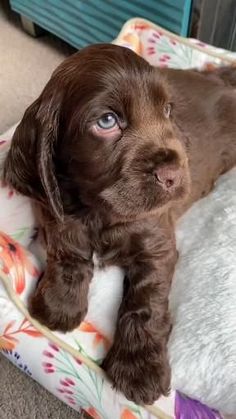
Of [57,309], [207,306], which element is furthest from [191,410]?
[57,309]

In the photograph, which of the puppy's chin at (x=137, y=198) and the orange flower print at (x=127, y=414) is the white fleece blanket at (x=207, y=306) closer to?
the orange flower print at (x=127, y=414)

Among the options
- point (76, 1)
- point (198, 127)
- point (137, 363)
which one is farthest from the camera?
point (76, 1)

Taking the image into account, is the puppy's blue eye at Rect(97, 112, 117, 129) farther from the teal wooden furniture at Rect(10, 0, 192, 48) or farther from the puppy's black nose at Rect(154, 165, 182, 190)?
the teal wooden furniture at Rect(10, 0, 192, 48)

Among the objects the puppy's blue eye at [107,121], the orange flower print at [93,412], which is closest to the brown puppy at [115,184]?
the puppy's blue eye at [107,121]

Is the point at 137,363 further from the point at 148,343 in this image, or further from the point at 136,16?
the point at 136,16

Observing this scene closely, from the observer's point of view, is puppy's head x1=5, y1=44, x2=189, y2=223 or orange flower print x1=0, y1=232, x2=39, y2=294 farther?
orange flower print x1=0, y1=232, x2=39, y2=294

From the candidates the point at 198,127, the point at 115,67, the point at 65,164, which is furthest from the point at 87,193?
the point at 198,127

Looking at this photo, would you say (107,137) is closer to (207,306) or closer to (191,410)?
(207,306)

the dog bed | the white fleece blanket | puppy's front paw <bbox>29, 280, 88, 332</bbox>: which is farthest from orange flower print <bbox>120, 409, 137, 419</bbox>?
puppy's front paw <bbox>29, 280, 88, 332</bbox>
